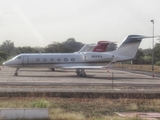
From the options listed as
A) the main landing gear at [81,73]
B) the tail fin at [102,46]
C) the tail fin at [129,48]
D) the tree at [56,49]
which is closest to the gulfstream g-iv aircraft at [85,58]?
the tail fin at [129,48]

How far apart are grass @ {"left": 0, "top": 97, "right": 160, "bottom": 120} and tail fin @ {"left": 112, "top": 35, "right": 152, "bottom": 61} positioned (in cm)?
2737

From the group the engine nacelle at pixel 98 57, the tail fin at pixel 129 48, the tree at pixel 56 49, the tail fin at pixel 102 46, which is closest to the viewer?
the engine nacelle at pixel 98 57

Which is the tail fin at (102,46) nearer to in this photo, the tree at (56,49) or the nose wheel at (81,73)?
the nose wheel at (81,73)

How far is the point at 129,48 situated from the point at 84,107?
32.0m

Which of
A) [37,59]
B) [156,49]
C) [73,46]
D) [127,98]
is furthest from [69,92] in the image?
[73,46]

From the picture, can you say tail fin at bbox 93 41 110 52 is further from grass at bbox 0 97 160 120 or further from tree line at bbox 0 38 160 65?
grass at bbox 0 97 160 120

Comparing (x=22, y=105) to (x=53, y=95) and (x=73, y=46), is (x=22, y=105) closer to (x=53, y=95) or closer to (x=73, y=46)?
(x=53, y=95)

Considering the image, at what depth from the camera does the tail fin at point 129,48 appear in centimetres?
5134

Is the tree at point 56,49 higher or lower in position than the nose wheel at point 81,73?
higher

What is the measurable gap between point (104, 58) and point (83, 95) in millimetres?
25491

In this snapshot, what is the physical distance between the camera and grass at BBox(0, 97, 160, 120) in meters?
16.7

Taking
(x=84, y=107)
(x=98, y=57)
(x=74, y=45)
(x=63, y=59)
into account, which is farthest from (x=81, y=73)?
(x=74, y=45)

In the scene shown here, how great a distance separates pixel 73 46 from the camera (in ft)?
511

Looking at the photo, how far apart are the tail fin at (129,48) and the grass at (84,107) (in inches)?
1077
